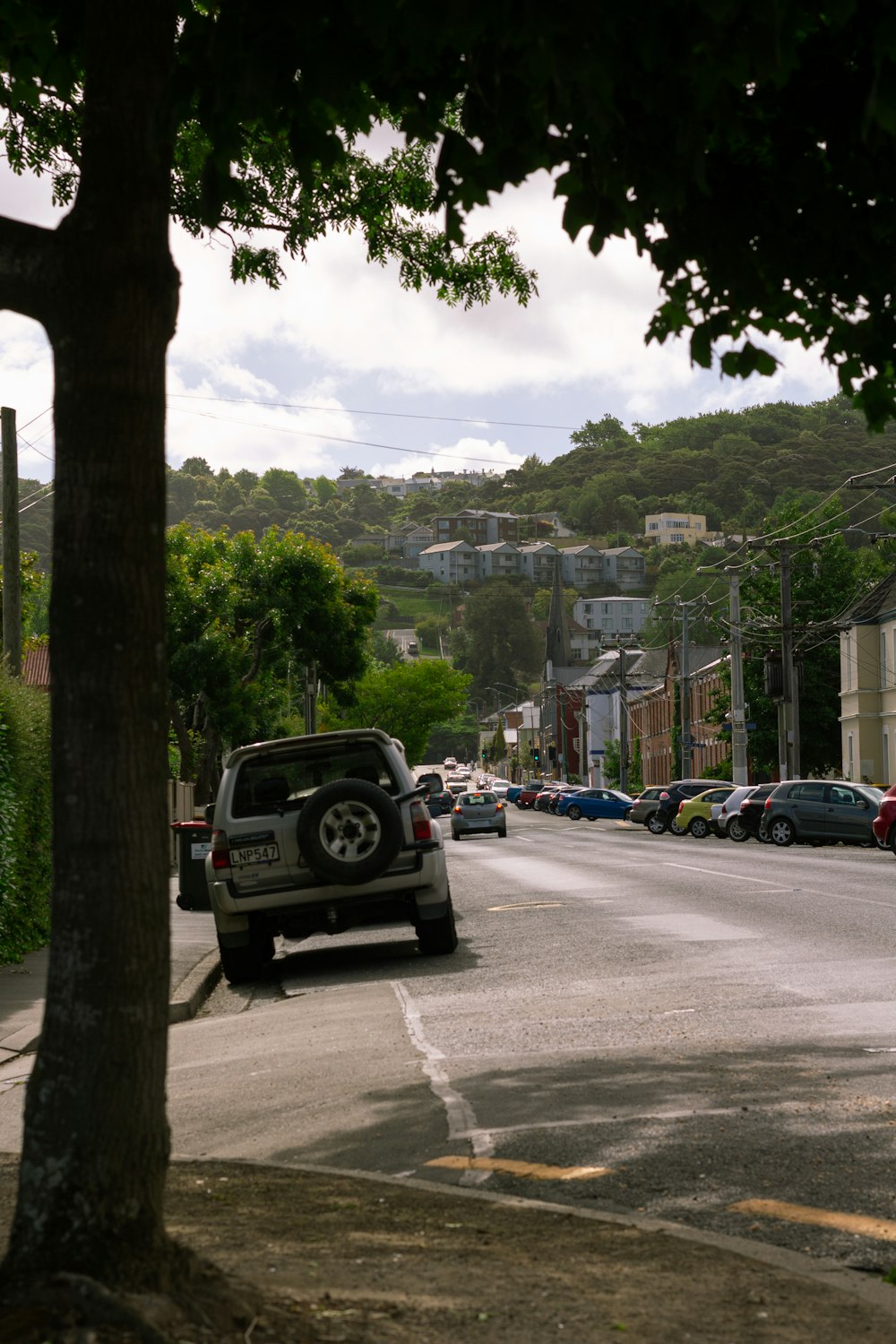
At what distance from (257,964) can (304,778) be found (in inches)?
70.7

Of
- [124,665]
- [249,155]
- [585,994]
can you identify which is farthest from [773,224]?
[249,155]

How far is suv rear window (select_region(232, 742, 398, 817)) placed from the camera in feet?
45.7

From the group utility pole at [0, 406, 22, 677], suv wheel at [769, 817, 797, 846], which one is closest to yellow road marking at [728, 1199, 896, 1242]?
utility pole at [0, 406, 22, 677]

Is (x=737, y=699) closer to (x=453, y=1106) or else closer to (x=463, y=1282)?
(x=453, y=1106)

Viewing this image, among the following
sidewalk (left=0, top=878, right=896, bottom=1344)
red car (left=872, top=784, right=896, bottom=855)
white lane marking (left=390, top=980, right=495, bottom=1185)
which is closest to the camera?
sidewalk (left=0, top=878, right=896, bottom=1344)

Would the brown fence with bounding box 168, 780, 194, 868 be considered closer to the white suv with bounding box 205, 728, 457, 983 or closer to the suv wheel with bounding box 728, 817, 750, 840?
the suv wheel with bounding box 728, 817, 750, 840

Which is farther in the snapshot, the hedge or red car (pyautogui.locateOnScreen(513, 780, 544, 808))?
red car (pyautogui.locateOnScreen(513, 780, 544, 808))

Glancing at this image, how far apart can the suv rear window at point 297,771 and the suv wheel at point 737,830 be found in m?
28.3

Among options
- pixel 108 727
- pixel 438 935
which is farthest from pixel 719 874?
pixel 108 727

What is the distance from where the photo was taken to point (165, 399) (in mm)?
4188

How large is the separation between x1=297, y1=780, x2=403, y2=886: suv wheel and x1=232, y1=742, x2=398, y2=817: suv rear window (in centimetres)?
65

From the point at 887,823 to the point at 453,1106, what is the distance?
77.1ft

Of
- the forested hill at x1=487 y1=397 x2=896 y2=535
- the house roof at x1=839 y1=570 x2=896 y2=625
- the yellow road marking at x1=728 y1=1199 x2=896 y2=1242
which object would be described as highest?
the forested hill at x1=487 y1=397 x2=896 y2=535

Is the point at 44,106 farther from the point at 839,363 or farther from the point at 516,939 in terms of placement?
the point at 516,939
